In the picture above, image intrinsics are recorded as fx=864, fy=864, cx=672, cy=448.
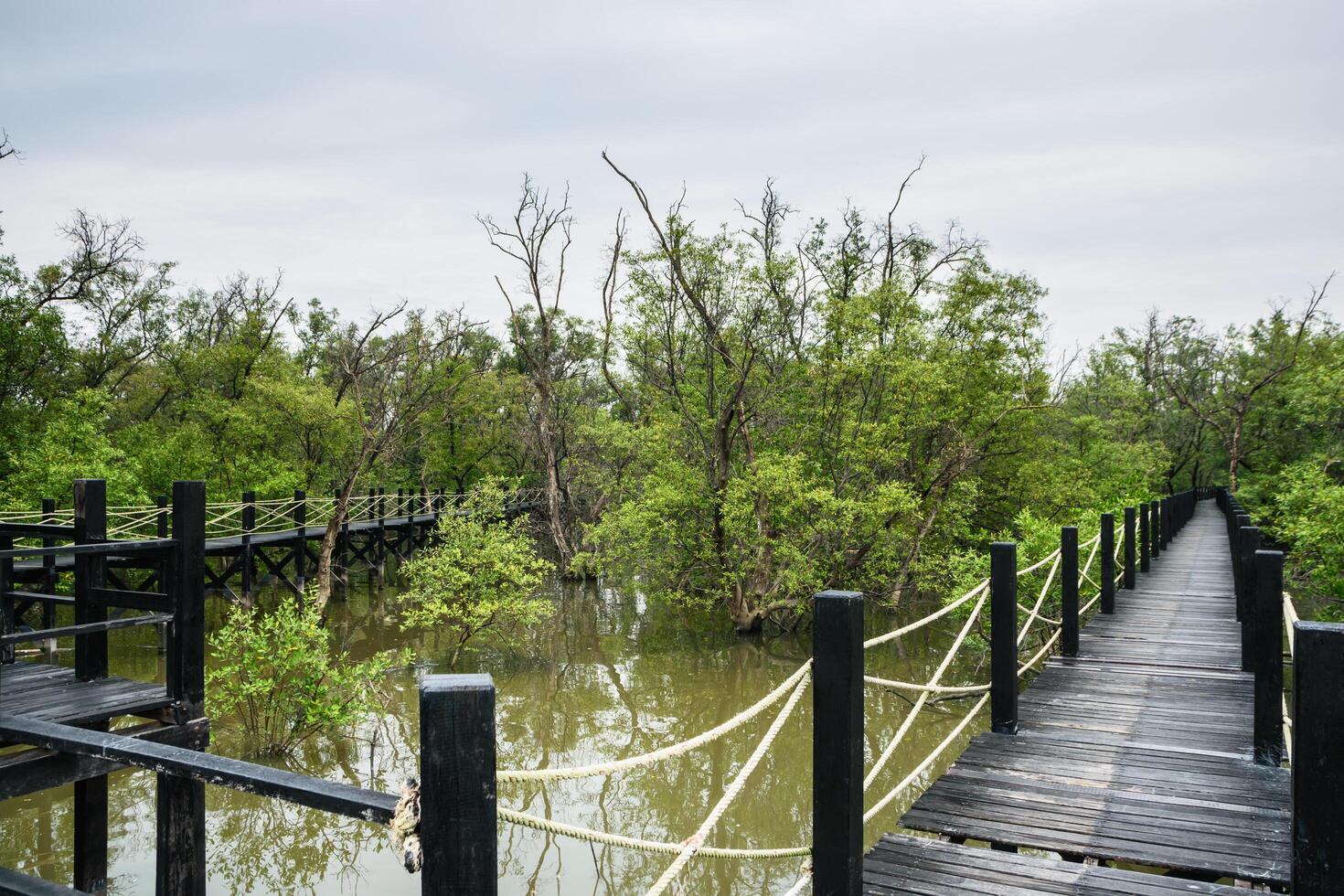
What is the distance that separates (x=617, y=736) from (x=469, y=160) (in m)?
25.9

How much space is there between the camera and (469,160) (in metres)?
32.8

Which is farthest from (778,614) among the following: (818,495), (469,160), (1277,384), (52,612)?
(1277,384)

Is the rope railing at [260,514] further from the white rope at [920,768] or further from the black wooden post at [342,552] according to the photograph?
the white rope at [920,768]

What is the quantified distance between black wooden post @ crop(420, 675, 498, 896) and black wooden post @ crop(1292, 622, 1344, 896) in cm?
236

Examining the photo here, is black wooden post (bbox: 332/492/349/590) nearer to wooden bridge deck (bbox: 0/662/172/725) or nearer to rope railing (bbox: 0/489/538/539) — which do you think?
rope railing (bbox: 0/489/538/539)

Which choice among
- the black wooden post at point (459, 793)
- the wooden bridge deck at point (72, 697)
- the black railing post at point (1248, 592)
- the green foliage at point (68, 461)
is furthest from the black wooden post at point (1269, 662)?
the green foliage at point (68, 461)

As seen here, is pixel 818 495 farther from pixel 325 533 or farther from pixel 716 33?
pixel 716 33

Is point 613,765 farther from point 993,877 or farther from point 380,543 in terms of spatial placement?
point 380,543

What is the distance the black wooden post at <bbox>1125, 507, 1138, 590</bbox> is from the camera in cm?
1232

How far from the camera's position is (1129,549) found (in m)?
12.9

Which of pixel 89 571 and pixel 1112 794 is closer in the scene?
pixel 1112 794

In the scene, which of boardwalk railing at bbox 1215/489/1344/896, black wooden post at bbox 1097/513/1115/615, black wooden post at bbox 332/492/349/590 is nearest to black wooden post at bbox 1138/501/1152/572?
black wooden post at bbox 1097/513/1115/615

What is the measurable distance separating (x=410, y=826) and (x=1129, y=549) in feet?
44.2

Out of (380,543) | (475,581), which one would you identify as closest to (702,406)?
(475,581)
